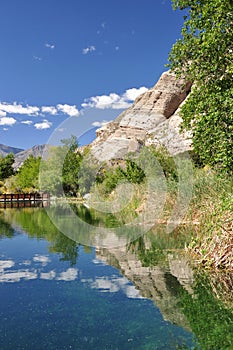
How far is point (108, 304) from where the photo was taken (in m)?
4.41

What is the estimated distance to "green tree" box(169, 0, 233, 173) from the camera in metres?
6.79

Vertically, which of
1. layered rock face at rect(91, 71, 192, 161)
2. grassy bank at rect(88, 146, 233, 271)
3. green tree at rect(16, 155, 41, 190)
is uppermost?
layered rock face at rect(91, 71, 192, 161)

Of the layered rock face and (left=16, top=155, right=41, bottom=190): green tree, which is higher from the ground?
the layered rock face

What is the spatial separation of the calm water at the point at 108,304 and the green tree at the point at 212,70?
8.21 feet

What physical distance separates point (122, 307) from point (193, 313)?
84cm

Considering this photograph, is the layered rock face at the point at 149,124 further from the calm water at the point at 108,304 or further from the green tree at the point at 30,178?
the calm water at the point at 108,304

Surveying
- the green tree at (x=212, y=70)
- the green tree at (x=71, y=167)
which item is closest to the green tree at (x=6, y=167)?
the green tree at (x=71, y=167)

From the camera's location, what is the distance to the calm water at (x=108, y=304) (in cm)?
337

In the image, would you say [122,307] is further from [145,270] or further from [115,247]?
[115,247]

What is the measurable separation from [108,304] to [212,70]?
544 cm

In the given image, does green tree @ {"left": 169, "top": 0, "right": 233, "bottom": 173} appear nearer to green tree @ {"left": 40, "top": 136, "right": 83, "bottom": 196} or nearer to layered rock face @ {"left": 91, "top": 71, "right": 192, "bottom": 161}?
layered rock face @ {"left": 91, "top": 71, "right": 192, "bottom": 161}

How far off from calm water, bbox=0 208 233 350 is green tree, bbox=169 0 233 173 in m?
2.50

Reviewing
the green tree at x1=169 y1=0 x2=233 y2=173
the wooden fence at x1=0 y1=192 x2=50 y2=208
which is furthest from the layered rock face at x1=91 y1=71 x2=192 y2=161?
the green tree at x1=169 y1=0 x2=233 y2=173

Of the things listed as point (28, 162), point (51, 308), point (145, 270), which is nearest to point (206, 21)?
point (145, 270)
